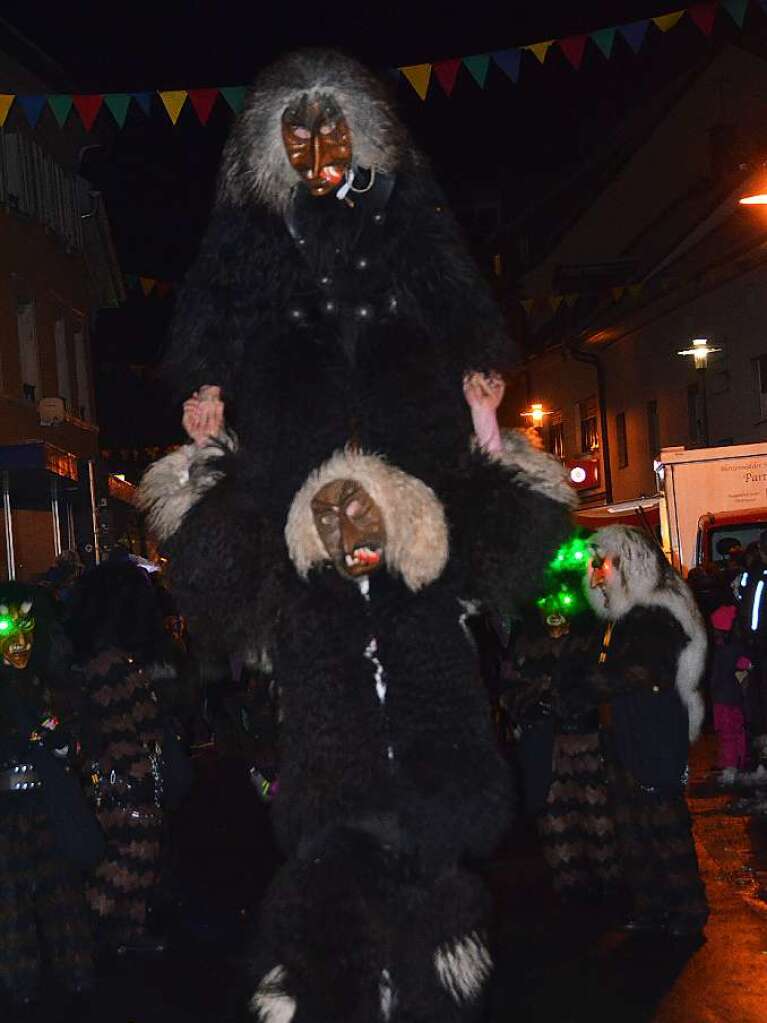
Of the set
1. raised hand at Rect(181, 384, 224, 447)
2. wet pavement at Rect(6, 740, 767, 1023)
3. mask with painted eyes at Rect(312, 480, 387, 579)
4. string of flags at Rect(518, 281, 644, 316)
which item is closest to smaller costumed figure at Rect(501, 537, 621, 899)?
wet pavement at Rect(6, 740, 767, 1023)

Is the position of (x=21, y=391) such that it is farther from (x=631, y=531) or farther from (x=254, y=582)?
(x=254, y=582)

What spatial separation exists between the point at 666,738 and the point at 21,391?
18.8 metres

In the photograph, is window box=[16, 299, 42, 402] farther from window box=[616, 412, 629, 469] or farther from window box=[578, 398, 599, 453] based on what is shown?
window box=[578, 398, 599, 453]

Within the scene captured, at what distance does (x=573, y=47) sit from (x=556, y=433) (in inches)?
1430

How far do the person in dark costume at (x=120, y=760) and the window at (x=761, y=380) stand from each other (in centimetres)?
2299

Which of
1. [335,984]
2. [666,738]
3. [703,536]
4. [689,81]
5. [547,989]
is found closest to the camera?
[335,984]

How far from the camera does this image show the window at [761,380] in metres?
29.5

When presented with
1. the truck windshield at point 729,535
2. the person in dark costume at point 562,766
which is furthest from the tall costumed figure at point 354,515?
the truck windshield at point 729,535

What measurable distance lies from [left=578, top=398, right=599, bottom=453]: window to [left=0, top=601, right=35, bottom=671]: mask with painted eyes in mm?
36416

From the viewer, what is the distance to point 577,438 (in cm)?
4484

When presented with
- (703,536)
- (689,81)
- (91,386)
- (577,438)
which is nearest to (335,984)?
(703,536)

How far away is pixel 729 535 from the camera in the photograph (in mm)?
20484

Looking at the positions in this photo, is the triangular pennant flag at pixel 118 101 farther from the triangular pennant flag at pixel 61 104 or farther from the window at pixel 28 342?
the window at pixel 28 342

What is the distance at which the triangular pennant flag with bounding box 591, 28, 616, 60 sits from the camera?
11.2m
